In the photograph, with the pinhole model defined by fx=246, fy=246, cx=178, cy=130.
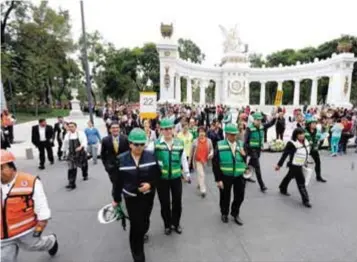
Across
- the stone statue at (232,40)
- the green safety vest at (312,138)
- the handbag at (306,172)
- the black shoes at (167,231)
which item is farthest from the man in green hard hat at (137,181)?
the stone statue at (232,40)

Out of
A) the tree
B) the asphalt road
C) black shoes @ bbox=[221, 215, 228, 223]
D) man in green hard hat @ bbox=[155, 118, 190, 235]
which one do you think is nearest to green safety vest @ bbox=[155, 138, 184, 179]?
man in green hard hat @ bbox=[155, 118, 190, 235]

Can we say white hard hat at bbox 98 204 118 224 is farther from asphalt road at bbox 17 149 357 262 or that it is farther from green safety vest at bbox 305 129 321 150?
green safety vest at bbox 305 129 321 150

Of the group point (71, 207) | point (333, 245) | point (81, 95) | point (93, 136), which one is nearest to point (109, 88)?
point (81, 95)

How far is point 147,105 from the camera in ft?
25.4

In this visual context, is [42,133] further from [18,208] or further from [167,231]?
[18,208]

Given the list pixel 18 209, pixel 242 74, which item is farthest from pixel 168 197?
pixel 242 74

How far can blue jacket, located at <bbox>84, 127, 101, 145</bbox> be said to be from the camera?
293 inches

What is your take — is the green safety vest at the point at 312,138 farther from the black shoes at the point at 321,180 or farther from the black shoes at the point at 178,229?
the black shoes at the point at 178,229

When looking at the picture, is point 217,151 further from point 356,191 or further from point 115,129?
point 356,191

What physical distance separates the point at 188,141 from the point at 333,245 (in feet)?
11.4

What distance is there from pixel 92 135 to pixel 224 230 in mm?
5191

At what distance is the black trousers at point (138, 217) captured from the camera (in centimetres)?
276

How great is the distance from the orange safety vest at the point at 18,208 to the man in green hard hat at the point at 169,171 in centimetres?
167

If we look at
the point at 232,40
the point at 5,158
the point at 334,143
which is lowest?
the point at 334,143
